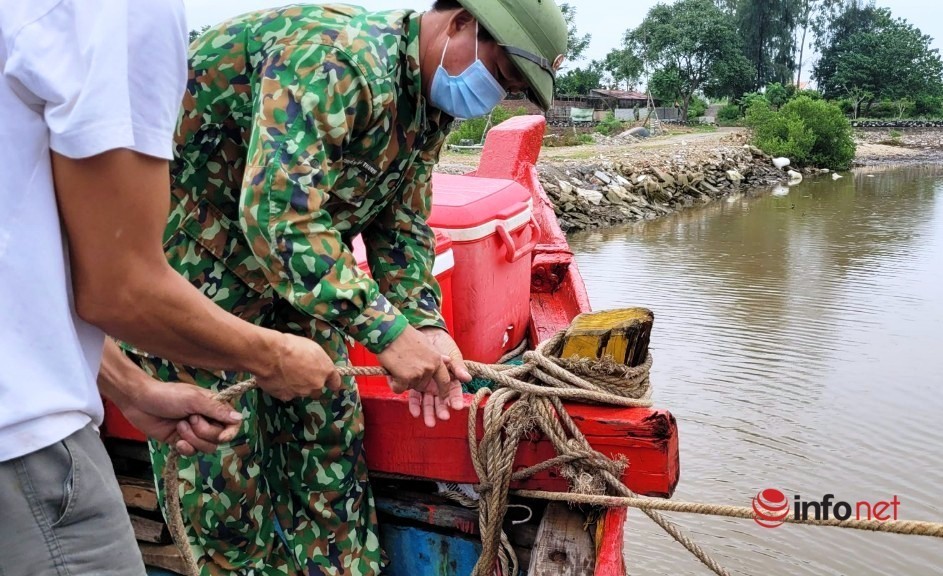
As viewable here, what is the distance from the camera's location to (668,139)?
34.9 m

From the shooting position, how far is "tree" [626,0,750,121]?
54219 mm

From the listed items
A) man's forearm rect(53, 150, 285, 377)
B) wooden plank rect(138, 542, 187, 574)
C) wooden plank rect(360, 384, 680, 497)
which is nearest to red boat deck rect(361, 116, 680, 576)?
wooden plank rect(360, 384, 680, 497)

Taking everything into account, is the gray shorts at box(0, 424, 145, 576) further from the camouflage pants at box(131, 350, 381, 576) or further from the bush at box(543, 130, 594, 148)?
the bush at box(543, 130, 594, 148)

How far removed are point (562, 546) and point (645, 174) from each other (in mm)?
19601

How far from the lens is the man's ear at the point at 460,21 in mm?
2010

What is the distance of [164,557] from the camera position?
2613 millimetres

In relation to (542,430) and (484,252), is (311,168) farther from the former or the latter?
(484,252)

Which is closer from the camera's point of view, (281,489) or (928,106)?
(281,489)

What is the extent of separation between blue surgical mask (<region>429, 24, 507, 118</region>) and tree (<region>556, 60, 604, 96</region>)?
51.0 m

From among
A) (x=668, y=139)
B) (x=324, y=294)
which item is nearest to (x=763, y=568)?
(x=324, y=294)

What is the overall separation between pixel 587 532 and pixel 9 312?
1.61 meters

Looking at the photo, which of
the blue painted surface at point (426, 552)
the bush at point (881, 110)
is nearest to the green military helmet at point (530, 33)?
the blue painted surface at point (426, 552)

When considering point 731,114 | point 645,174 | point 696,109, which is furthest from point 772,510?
point 696,109

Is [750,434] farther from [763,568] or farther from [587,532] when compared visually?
[587,532]
